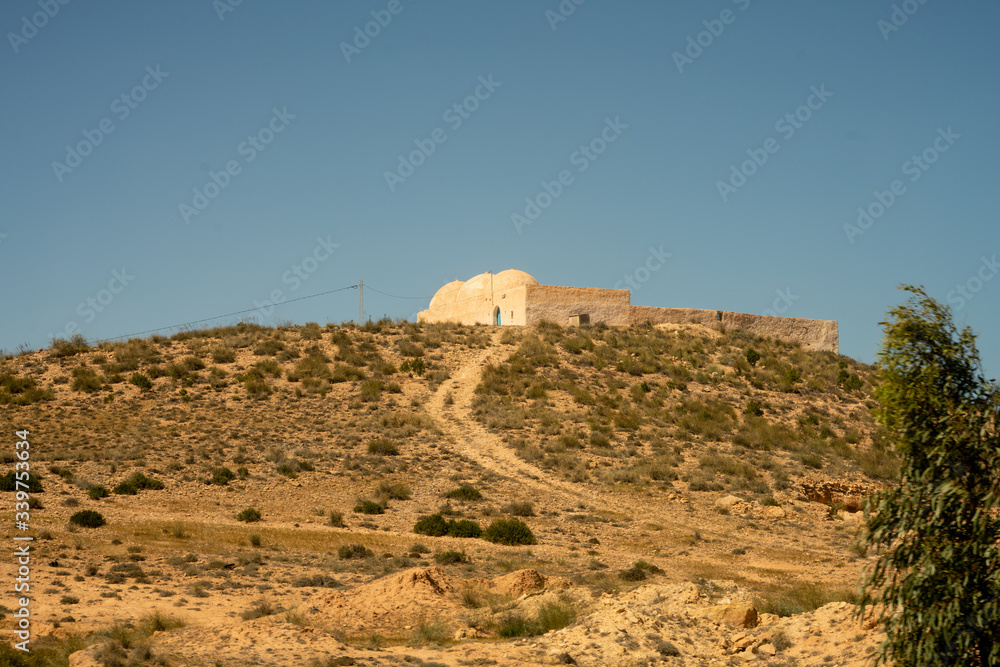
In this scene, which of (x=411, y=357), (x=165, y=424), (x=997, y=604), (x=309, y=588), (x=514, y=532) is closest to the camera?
(x=997, y=604)

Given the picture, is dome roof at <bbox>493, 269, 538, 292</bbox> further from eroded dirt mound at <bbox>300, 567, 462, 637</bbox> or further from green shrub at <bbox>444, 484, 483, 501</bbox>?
eroded dirt mound at <bbox>300, 567, 462, 637</bbox>

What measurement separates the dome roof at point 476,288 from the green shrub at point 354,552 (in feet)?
85.0

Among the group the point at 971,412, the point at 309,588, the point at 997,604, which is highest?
the point at 971,412

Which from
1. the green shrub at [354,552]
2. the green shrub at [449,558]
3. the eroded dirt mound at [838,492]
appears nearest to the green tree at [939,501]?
the green shrub at [449,558]

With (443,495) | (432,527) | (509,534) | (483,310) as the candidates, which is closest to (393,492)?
(443,495)

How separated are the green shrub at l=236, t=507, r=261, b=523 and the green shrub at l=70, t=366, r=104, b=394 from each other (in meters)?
12.9

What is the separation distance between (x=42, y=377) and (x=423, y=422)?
1504 centimetres

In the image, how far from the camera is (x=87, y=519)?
1727 cm

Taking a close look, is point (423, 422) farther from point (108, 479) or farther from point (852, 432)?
point (852, 432)

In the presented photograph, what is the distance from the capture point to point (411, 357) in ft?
113

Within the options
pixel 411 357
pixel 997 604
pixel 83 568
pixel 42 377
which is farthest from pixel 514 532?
pixel 42 377

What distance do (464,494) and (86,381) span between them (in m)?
16.4

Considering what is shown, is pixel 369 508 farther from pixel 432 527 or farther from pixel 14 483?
pixel 14 483

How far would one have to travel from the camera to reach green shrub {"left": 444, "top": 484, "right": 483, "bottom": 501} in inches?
848
